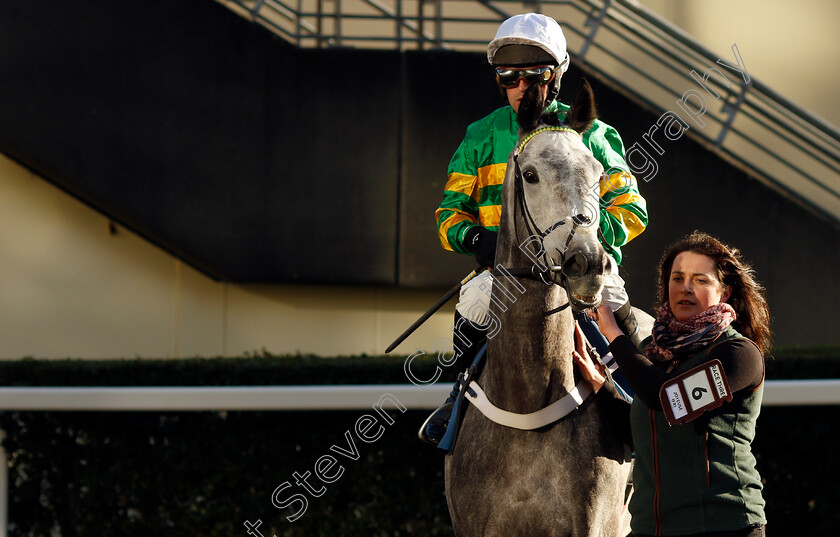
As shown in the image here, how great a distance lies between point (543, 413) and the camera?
281 cm

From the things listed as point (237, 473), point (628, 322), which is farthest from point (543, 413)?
point (237, 473)

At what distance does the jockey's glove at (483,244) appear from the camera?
2.96 m

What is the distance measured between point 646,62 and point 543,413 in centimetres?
551

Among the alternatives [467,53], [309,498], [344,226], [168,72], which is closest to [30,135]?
[168,72]

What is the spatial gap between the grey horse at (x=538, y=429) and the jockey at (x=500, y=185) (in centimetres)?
18

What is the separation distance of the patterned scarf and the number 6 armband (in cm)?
10

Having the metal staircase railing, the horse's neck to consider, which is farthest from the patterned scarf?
the metal staircase railing

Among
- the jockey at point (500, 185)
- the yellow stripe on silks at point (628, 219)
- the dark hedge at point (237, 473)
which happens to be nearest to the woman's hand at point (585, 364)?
the jockey at point (500, 185)

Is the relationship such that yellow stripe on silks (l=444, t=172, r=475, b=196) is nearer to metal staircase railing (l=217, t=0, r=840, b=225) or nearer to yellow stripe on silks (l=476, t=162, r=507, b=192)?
yellow stripe on silks (l=476, t=162, r=507, b=192)

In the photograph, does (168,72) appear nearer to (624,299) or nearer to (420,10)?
(420,10)

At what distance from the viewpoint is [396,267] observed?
696 cm

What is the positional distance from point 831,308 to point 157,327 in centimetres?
503

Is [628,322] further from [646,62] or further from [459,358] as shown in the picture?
[646,62]

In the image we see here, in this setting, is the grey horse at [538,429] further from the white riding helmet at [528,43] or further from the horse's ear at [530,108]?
the white riding helmet at [528,43]
